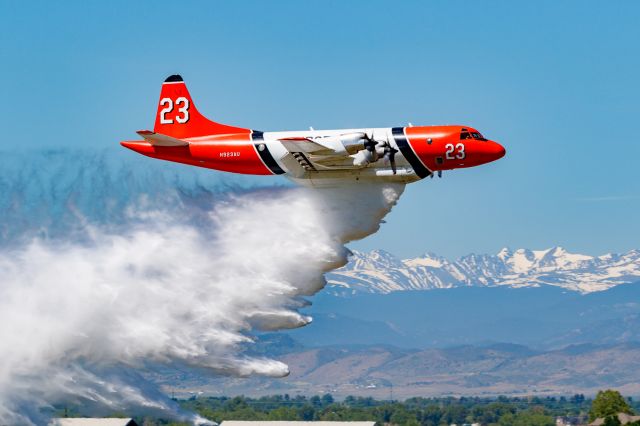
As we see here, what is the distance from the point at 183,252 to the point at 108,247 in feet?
9.10

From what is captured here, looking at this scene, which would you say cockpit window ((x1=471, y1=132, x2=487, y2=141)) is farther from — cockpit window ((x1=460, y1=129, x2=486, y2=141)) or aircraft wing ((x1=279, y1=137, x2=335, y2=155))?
aircraft wing ((x1=279, y1=137, x2=335, y2=155))

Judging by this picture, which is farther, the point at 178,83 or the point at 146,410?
the point at 178,83

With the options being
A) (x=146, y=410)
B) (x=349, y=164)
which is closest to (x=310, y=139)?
(x=349, y=164)

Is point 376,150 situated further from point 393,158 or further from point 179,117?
point 179,117

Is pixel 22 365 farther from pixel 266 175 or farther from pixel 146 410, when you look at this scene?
pixel 266 175

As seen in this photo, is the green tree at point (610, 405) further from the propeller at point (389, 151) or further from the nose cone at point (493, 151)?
the propeller at point (389, 151)

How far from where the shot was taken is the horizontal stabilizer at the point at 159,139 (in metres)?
45.0

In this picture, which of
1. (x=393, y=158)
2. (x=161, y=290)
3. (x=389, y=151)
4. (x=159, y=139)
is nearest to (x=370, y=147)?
(x=389, y=151)

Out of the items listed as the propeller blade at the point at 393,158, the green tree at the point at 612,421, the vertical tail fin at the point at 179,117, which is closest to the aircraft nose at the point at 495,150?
the propeller blade at the point at 393,158

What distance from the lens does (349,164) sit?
43.3 meters

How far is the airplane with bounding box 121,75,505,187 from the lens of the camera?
43.0 meters

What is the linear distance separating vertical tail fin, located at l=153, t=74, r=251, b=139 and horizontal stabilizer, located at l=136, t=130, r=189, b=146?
1329mm

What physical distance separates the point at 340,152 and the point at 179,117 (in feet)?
27.4

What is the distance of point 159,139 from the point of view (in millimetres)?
45688
